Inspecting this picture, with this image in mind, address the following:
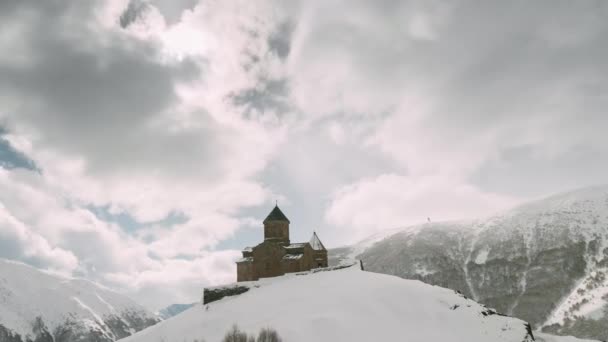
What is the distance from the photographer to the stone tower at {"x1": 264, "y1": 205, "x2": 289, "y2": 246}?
183 feet

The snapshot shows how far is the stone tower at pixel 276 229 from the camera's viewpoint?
55750 mm

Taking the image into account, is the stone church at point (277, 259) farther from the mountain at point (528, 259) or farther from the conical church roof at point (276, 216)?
the mountain at point (528, 259)

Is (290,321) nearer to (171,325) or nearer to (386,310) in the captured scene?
(386,310)

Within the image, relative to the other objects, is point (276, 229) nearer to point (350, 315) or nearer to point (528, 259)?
point (350, 315)

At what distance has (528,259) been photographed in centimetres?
13525

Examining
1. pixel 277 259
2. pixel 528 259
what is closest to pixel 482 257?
pixel 528 259

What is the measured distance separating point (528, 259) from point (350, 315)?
4923 inches

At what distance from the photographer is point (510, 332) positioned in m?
34.1

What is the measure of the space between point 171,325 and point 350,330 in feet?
72.9

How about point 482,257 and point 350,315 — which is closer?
point 350,315

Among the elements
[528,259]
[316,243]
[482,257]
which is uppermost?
[482,257]

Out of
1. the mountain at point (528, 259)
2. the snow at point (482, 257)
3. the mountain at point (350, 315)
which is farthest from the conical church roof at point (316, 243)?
the snow at point (482, 257)

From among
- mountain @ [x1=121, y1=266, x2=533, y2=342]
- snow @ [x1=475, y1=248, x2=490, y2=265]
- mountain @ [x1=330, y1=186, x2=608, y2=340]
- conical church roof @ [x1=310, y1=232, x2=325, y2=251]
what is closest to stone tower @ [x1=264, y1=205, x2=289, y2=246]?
conical church roof @ [x1=310, y1=232, x2=325, y2=251]

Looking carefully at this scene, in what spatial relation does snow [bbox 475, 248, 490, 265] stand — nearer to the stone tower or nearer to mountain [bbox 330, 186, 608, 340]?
mountain [bbox 330, 186, 608, 340]
